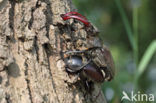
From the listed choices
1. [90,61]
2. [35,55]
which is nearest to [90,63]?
[90,61]

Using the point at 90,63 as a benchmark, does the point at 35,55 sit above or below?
above

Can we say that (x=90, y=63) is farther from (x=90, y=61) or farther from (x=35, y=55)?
(x=35, y=55)

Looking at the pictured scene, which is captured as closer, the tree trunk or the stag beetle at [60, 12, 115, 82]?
the tree trunk

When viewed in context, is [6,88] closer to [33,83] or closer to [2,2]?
[33,83]

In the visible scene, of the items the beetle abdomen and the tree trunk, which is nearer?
the tree trunk

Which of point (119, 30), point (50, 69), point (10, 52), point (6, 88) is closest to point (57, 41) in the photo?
point (50, 69)

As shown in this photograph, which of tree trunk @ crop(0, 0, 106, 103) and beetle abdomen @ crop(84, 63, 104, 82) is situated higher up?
tree trunk @ crop(0, 0, 106, 103)
